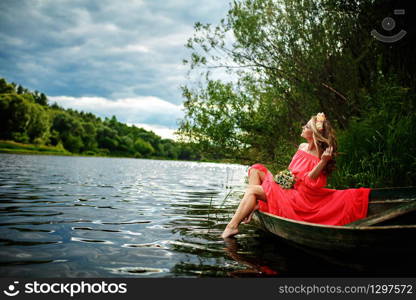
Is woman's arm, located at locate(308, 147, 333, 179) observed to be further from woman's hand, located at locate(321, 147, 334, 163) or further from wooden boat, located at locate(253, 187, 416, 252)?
wooden boat, located at locate(253, 187, 416, 252)

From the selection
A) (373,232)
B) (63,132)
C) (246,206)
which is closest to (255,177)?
(246,206)

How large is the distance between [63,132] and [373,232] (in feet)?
276

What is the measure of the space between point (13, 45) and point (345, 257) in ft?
79.2

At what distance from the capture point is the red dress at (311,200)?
443 centimetres

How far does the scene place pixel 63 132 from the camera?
256ft

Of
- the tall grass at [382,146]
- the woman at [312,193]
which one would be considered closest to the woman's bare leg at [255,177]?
the woman at [312,193]

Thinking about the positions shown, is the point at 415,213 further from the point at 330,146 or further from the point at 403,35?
the point at 403,35

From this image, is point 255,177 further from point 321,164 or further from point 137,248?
point 137,248

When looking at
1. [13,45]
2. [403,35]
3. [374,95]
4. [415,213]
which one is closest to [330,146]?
[415,213]

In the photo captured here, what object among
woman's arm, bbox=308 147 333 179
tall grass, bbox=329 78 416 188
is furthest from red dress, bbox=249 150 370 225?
tall grass, bbox=329 78 416 188

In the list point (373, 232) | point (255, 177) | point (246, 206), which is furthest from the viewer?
point (255, 177)

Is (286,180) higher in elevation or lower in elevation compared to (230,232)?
higher

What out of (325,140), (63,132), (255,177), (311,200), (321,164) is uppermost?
(63,132)

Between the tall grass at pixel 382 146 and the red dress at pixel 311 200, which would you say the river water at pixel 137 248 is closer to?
the red dress at pixel 311 200
